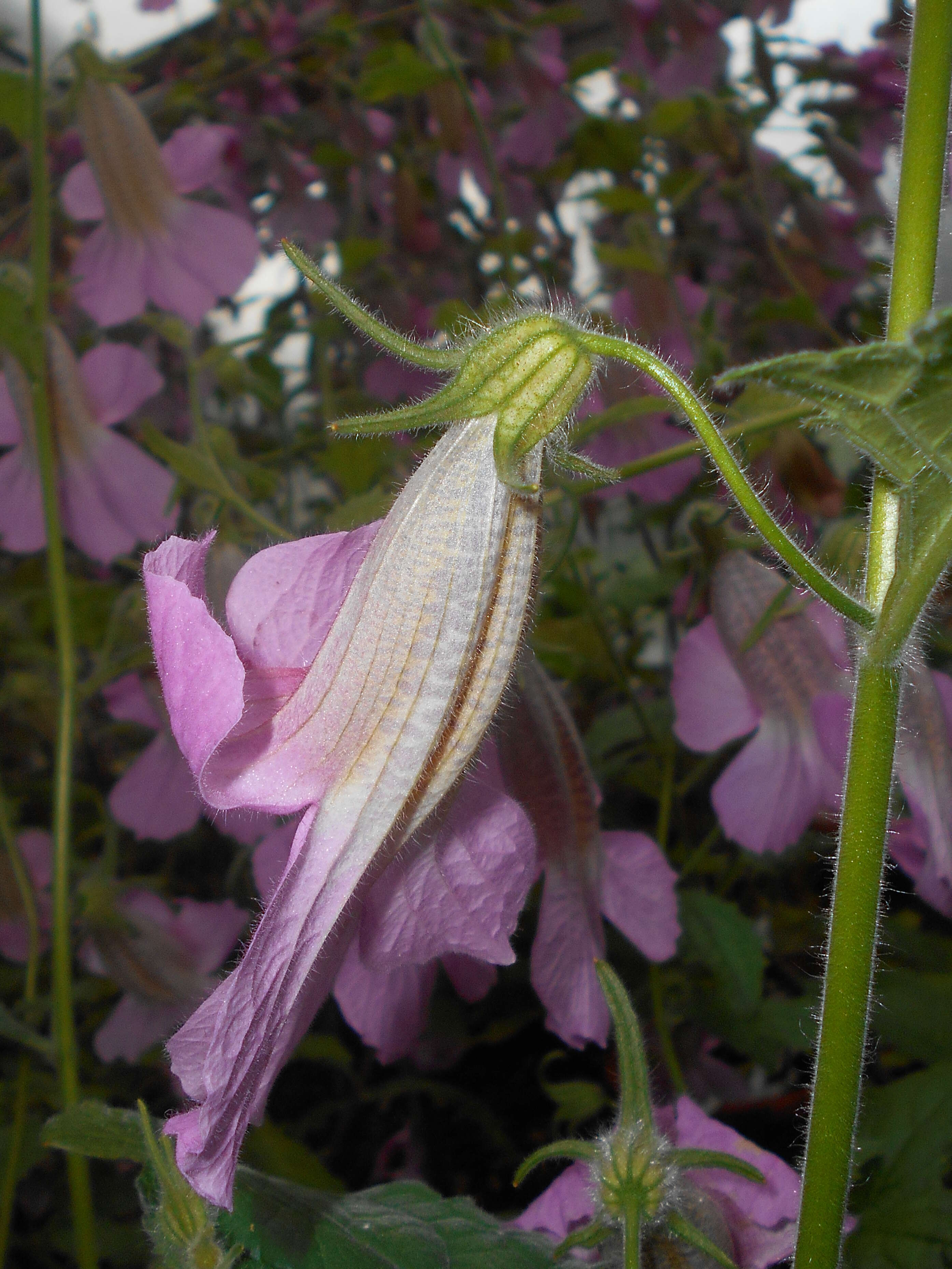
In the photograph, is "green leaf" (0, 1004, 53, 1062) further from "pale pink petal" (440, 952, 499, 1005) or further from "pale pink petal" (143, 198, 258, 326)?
"pale pink petal" (143, 198, 258, 326)

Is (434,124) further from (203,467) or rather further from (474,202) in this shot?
(203,467)

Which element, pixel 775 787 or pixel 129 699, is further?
pixel 129 699

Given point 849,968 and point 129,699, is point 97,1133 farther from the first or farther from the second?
point 129,699

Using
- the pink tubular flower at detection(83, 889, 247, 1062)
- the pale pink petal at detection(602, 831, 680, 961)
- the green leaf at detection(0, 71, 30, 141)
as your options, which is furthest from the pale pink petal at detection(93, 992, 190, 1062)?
the green leaf at detection(0, 71, 30, 141)

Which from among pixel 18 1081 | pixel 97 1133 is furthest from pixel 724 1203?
pixel 18 1081

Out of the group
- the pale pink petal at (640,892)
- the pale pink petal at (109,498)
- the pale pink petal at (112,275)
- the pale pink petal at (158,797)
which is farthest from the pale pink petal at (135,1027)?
the pale pink petal at (112,275)

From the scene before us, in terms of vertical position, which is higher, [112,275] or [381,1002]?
[112,275]

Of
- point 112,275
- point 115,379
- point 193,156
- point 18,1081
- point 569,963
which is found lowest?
point 18,1081

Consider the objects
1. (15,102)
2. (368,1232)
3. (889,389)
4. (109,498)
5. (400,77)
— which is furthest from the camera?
(400,77)

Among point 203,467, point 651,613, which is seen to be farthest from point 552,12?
point 203,467
